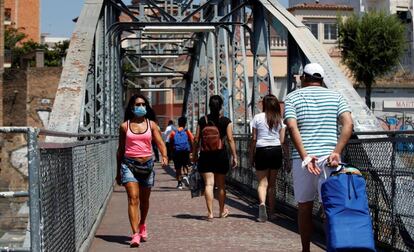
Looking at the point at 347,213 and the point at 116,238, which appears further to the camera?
the point at 116,238

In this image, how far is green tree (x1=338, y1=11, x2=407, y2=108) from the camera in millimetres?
56562

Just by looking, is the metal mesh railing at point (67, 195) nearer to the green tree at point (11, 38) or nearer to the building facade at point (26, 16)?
the green tree at point (11, 38)

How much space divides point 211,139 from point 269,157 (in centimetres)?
93

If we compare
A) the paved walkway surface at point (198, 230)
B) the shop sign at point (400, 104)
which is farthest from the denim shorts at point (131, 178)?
the shop sign at point (400, 104)

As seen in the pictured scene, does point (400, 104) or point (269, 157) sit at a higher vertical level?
point (400, 104)

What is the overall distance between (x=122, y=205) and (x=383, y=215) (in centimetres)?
762

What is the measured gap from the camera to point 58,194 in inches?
254

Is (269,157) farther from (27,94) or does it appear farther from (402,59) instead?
(402,59)

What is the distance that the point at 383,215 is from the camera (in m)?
8.22

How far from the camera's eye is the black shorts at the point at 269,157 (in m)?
11.7

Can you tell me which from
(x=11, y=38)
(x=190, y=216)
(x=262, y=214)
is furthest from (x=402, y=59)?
(x=262, y=214)

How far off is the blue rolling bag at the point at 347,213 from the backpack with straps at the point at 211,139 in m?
5.46

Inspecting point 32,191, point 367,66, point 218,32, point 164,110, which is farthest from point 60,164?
point 164,110

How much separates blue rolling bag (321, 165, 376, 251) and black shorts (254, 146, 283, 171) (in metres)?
5.15
